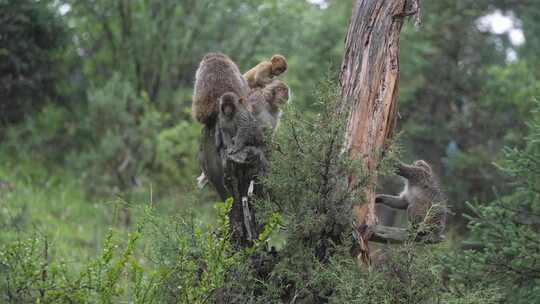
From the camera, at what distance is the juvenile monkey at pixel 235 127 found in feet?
21.4

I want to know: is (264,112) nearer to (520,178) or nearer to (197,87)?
(197,87)

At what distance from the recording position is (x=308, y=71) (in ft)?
69.3

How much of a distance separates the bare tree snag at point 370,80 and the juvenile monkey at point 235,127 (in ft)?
2.53

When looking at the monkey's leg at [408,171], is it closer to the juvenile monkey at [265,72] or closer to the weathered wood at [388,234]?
the weathered wood at [388,234]

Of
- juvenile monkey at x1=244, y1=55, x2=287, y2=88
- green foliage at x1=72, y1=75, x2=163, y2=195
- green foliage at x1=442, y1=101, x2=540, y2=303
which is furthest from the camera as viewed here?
green foliage at x1=72, y1=75, x2=163, y2=195

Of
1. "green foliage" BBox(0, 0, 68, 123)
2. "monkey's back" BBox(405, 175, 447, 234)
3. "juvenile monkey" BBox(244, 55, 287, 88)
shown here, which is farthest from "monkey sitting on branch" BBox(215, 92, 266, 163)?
"green foliage" BBox(0, 0, 68, 123)

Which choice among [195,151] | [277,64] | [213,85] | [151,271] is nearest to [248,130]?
[213,85]

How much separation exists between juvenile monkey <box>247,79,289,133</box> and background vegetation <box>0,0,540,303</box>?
1.00m

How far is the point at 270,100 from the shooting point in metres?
7.49

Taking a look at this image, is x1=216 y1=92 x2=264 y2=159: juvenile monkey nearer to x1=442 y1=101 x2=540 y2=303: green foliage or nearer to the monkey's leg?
the monkey's leg

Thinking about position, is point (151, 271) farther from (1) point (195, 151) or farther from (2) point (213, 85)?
(1) point (195, 151)

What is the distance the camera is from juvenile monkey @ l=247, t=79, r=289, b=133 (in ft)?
24.0

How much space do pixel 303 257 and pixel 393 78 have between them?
68.7 inches

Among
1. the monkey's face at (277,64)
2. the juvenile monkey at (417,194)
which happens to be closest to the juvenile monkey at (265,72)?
the monkey's face at (277,64)
